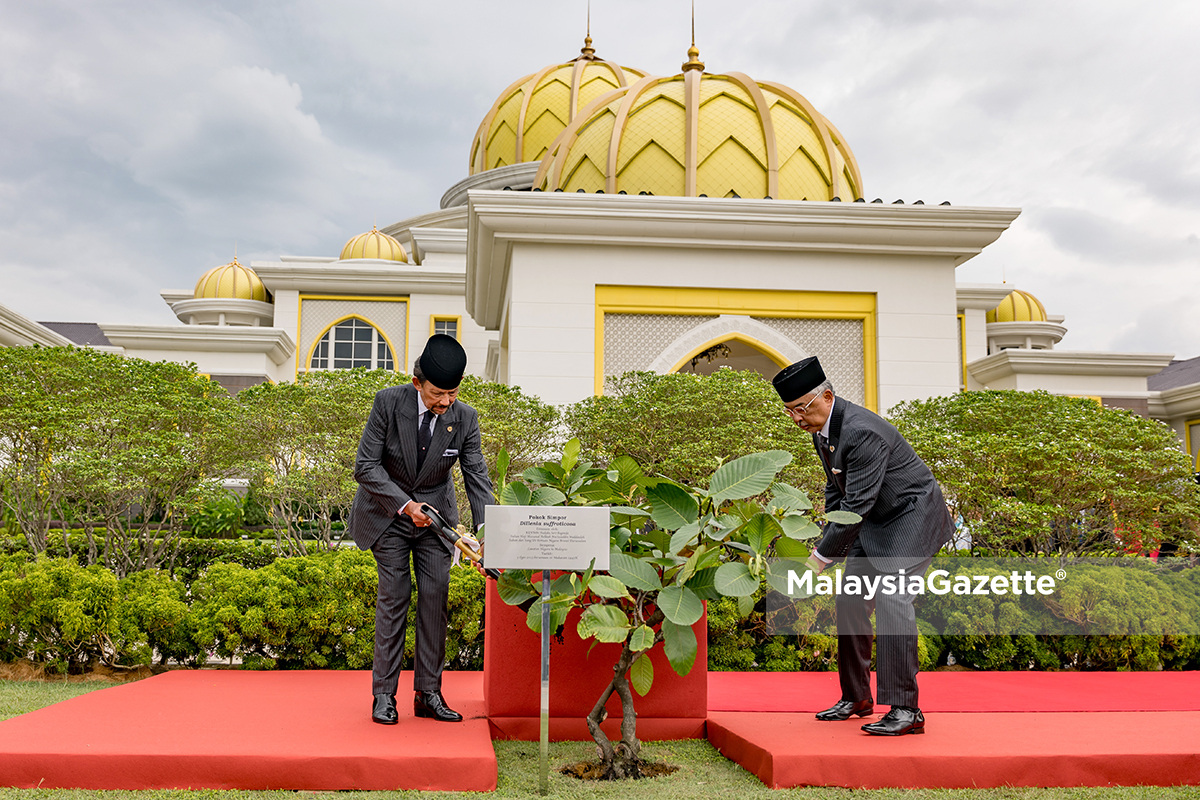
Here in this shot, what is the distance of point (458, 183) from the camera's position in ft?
96.0

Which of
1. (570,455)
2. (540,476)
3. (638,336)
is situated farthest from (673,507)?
(638,336)

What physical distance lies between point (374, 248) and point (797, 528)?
82.2 ft

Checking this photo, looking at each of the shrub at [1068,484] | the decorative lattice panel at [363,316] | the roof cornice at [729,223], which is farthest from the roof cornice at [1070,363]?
the decorative lattice panel at [363,316]

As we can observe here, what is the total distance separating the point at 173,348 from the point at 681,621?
73.8 ft

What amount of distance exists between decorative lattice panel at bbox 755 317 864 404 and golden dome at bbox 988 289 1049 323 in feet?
54.5

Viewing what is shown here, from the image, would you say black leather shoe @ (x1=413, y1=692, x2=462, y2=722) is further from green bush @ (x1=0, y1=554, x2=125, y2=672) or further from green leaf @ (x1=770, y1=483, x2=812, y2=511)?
green bush @ (x1=0, y1=554, x2=125, y2=672)

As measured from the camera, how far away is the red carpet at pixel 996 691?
459cm

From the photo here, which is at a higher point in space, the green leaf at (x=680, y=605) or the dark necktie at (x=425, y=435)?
the dark necktie at (x=425, y=435)

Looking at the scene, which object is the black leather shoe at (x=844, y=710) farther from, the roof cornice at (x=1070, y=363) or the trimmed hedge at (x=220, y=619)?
the roof cornice at (x=1070, y=363)

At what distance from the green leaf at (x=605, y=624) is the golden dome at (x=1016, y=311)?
2699cm

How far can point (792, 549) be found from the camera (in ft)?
Answer: 11.6

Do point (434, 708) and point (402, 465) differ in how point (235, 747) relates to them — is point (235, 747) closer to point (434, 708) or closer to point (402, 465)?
point (434, 708)

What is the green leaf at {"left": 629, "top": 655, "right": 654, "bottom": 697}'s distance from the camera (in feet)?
11.6

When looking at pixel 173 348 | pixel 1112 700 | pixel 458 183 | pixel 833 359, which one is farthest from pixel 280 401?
pixel 458 183
